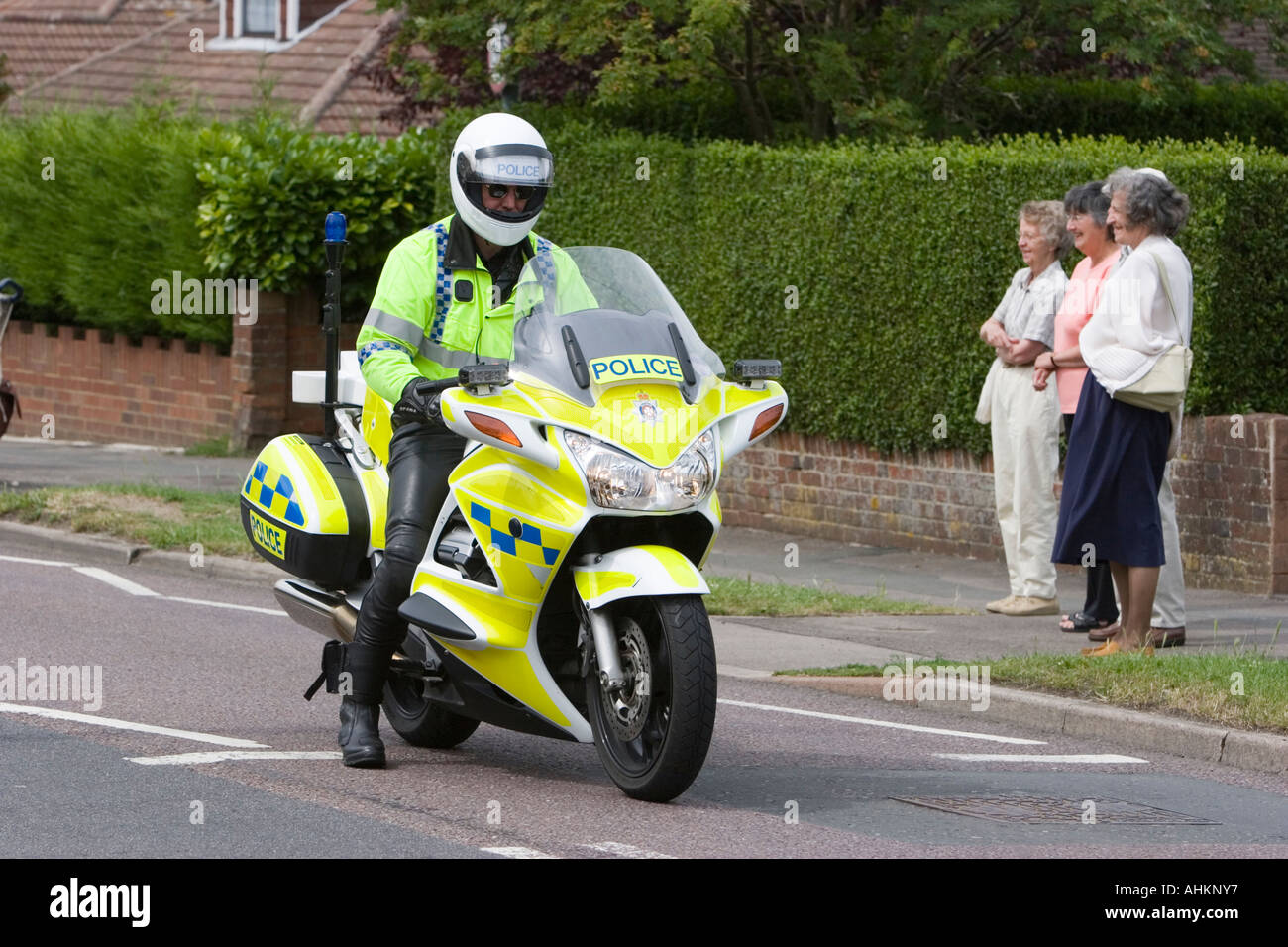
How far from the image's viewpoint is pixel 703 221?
1566 centimetres

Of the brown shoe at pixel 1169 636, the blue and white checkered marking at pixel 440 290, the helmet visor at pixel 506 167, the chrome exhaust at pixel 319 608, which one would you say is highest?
the helmet visor at pixel 506 167

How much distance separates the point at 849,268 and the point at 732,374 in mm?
7746

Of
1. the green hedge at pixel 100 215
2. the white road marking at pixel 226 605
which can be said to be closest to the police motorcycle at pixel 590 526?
the white road marking at pixel 226 605

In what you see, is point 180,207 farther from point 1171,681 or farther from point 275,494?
point 1171,681

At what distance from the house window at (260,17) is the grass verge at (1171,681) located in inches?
977

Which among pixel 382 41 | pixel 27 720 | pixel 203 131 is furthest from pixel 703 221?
pixel 382 41

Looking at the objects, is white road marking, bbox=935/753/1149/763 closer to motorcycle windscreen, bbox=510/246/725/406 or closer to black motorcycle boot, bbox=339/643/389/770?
motorcycle windscreen, bbox=510/246/725/406

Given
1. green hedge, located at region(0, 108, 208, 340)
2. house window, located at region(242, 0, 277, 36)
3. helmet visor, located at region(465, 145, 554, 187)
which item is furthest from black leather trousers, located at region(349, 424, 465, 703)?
house window, located at region(242, 0, 277, 36)

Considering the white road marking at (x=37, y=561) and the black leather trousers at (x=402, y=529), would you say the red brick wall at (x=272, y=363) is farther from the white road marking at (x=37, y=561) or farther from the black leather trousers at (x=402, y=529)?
the black leather trousers at (x=402, y=529)

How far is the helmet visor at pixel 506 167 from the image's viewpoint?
6996mm

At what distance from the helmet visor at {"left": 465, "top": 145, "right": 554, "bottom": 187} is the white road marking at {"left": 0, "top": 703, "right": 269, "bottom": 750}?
7.36 ft

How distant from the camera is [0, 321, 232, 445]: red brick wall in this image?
21250 millimetres

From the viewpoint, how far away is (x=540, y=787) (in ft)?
23.5

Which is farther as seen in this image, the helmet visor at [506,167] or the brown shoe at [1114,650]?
the brown shoe at [1114,650]
